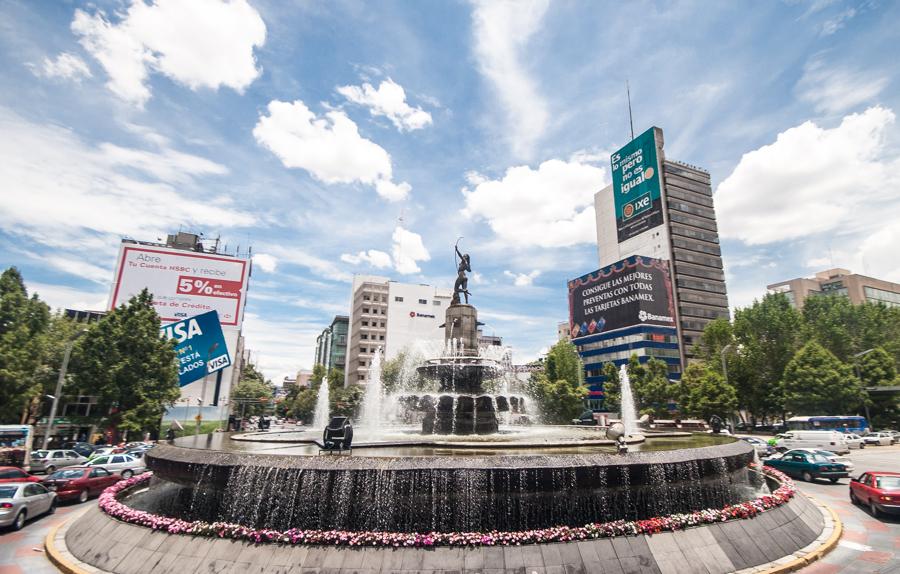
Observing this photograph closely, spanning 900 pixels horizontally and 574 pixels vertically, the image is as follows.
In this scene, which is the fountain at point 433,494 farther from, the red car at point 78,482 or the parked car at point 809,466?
the parked car at point 809,466

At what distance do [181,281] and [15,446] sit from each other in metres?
37.8

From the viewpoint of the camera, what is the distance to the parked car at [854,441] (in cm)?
3226

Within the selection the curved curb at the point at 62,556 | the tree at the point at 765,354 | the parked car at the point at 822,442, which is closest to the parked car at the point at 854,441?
the parked car at the point at 822,442

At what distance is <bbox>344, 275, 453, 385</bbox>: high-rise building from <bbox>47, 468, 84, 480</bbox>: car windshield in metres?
71.3

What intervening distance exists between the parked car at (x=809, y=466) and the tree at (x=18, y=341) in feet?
151

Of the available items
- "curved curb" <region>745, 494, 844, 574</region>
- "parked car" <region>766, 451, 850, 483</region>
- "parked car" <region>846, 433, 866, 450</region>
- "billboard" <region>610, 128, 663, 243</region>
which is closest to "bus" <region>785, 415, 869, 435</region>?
"parked car" <region>846, 433, 866, 450</region>

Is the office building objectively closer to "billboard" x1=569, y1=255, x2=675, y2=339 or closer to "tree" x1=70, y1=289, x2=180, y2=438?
"billboard" x1=569, y1=255, x2=675, y2=339

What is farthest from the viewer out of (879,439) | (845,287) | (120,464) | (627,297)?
(845,287)

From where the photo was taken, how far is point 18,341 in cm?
3144

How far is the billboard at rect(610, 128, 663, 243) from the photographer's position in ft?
293

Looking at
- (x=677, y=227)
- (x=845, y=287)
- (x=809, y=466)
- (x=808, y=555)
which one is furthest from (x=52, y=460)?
(x=845, y=287)

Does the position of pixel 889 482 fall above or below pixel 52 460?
above

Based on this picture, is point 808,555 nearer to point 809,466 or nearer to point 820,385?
point 809,466

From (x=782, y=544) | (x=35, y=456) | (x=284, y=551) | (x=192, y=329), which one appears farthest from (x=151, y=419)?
(x=782, y=544)
